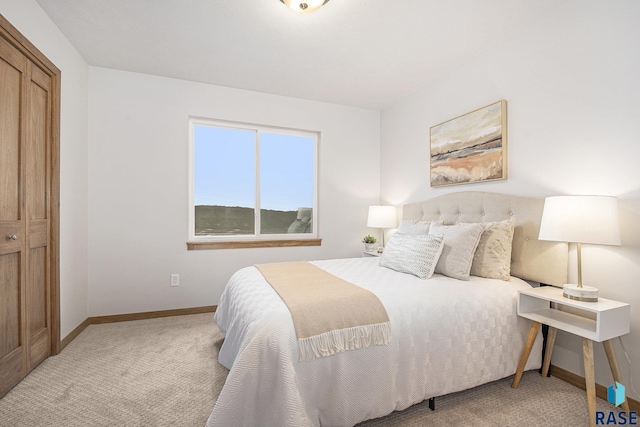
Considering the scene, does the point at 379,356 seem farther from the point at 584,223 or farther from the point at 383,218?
the point at 383,218

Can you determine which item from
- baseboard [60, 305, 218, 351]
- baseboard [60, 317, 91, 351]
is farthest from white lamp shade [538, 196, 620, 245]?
baseboard [60, 317, 91, 351]

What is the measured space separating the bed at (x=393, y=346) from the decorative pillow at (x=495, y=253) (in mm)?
71

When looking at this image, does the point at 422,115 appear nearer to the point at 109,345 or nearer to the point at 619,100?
the point at 619,100

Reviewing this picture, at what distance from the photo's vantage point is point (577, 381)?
2.00m

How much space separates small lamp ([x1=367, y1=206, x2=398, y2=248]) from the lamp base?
6.67ft

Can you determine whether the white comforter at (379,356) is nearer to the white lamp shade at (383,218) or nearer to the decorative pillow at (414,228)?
the decorative pillow at (414,228)

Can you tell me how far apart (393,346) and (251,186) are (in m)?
2.69

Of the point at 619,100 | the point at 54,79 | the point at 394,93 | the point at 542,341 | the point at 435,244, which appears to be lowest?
the point at 542,341

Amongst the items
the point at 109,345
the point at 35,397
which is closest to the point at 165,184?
the point at 109,345

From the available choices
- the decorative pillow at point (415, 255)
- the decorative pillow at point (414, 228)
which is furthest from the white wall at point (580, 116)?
the decorative pillow at point (415, 255)

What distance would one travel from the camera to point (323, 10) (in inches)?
84.4

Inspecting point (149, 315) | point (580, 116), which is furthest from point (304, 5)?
point (149, 315)

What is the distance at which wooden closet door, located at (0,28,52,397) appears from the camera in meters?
1.83

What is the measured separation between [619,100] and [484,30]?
106 cm
